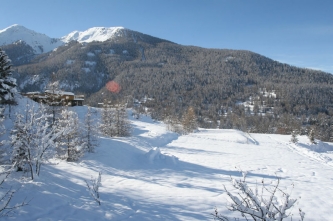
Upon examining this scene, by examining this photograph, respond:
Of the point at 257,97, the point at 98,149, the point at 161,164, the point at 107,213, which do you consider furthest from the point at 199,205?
the point at 257,97

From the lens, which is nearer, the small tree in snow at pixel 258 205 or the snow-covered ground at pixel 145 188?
the small tree in snow at pixel 258 205

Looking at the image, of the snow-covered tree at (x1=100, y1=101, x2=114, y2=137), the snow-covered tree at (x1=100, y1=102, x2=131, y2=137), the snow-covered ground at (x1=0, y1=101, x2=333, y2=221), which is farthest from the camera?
the snow-covered tree at (x1=100, y1=102, x2=131, y2=137)

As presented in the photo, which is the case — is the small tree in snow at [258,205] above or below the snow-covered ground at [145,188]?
above

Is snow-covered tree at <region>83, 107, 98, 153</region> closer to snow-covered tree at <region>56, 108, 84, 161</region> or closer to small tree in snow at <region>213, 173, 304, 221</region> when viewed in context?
snow-covered tree at <region>56, 108, 84, 161</region>

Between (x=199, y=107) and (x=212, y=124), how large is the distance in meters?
37.4

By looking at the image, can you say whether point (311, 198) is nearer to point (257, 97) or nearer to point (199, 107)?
point (199, 107)

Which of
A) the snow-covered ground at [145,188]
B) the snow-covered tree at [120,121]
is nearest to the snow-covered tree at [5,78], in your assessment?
the snow-covered ground at [145,188]

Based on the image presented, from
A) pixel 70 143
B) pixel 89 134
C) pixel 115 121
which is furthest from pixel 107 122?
pixel 70 143

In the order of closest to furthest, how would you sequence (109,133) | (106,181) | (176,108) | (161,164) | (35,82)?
(106,181) < (161,164) < (109,133) < (176,108) < (35,82)

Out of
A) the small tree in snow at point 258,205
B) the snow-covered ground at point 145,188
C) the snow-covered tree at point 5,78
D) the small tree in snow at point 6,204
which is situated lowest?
the snow-covered ground at point 145,188

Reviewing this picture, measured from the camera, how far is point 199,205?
9578mm

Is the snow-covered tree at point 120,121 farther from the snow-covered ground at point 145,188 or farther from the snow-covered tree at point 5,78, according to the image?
the snow-covered tree at point 5,78

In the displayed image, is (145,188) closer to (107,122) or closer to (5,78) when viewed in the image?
(5,78)

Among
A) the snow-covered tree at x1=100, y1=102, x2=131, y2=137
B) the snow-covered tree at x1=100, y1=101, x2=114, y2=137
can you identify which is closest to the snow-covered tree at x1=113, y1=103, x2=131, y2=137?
the snow-covered tree at x1=100, y1=102, x2=131, y2=137
